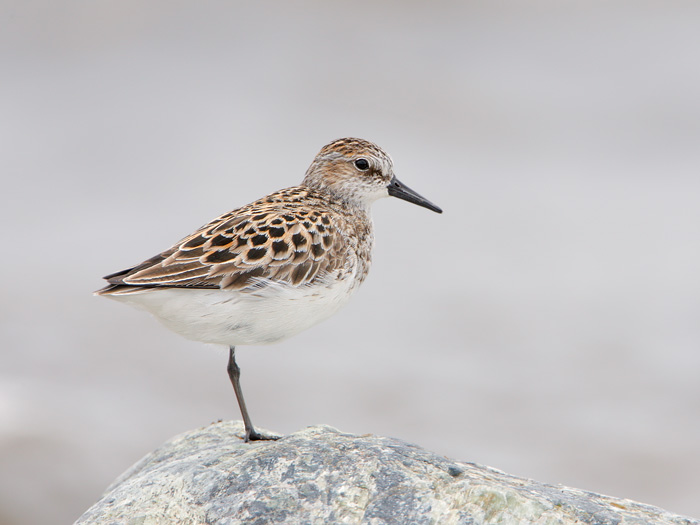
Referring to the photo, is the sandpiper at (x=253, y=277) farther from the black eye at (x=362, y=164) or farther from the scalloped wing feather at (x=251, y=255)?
the black eye at (x=362, y=164)

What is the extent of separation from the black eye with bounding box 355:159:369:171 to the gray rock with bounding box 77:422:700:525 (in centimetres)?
247

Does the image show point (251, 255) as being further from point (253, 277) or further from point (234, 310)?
point (234, 310)

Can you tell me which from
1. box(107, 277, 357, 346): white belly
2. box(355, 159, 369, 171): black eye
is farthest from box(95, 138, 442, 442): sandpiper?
box(355, 159, 369, 171): black eye

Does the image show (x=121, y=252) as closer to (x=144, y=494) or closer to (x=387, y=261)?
(x=387, y=261)

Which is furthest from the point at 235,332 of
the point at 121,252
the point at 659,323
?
the point at 659,323

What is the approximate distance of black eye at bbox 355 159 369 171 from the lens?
720 cm

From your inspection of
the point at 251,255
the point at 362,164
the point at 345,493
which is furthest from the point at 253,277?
the point at 362,164

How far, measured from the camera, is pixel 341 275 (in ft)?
20.3

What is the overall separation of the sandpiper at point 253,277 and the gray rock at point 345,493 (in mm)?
790

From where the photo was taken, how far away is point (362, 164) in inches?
284

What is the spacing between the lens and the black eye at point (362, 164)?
720cm

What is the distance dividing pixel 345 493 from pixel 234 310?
140 centimetres

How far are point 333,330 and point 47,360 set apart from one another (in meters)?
3.66

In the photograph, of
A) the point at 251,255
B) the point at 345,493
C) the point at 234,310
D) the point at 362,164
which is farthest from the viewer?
the point at 362,164
